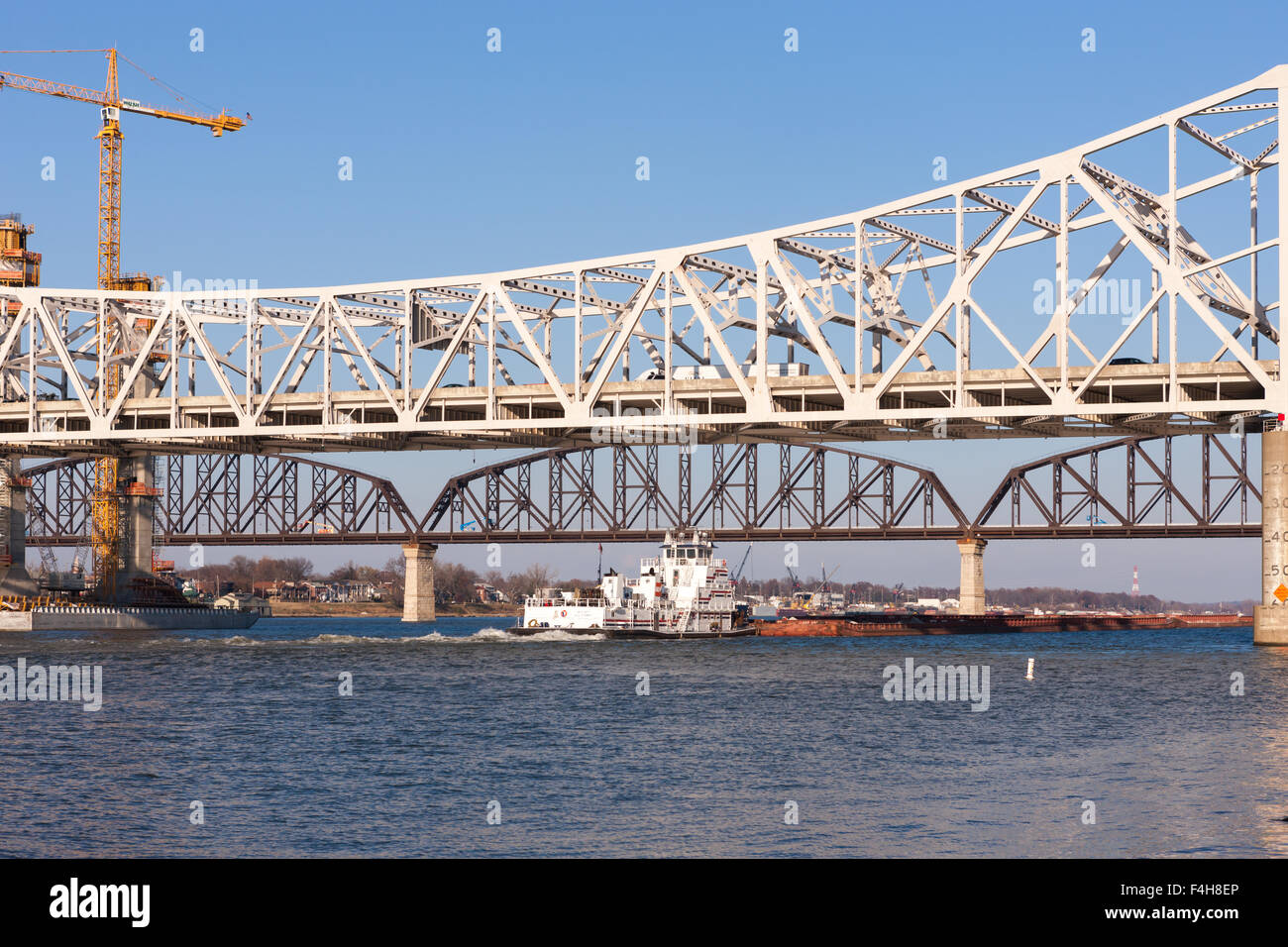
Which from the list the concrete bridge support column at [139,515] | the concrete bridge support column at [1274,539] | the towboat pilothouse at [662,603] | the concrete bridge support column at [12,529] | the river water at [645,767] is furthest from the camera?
the concrete bridge support column at [139,515]

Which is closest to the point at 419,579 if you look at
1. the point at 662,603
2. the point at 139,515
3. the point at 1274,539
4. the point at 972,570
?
the point at 139,515

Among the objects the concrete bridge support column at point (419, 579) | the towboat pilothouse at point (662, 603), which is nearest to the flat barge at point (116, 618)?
the concrete bridge support column at point (419, 579)

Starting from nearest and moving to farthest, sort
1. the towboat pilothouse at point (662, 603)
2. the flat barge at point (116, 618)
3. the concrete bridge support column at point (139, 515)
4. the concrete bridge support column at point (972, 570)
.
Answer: the towboat pilothouse at point (662, 603)
the flat barge at point (116, 618)
the concrete bridge support column at point (139, 515)
the concrete bridge support column at point (972, 570)

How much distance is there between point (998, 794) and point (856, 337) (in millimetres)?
46172

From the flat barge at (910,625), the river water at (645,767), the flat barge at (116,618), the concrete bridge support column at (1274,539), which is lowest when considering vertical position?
the flat barge at (910,625)

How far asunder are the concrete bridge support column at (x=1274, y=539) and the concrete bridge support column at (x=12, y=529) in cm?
8681

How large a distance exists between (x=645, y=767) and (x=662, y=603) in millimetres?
71971

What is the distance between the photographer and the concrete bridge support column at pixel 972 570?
539 ft

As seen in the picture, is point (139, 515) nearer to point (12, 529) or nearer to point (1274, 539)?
point (12, 529)

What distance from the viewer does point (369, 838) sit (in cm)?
2406

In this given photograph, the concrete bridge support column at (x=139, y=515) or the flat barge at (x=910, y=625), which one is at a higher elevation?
the concrete bridge support column at (x=139, y=515)

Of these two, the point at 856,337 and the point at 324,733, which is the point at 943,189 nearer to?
the point at 856,337

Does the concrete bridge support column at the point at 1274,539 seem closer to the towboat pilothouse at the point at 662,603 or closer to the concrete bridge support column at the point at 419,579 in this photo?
the towboat pilothouse at the point at 662,603
